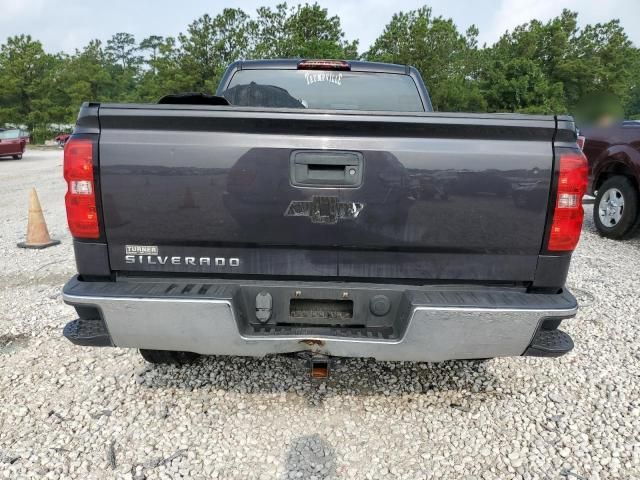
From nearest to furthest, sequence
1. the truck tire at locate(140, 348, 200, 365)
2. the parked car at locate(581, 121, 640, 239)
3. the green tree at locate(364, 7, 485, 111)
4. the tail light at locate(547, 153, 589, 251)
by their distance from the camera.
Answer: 1. the tail light at locate(547, 153, 589, 251)
2. the truck tire at locate(140, 348, 200, 365)
3. the parked car at locate(581, 121, 640, 239)
4. the green tree at locate(364, 7, 485, 111)

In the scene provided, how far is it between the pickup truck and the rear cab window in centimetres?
160

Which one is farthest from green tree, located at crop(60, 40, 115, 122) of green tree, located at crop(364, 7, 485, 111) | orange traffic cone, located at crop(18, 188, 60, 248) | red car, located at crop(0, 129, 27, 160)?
orange traffic cone, located at crop(18, 188, 60, 248)

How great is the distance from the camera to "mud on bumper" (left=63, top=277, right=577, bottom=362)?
2.00 m

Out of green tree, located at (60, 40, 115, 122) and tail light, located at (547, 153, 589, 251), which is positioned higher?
green tree, located at (60, 40, 115, 122)

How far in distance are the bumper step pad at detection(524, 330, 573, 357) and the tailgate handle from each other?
117 centimetres

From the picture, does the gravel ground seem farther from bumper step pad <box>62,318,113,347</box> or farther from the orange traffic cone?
the orange traffic cone

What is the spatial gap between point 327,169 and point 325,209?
0.19 meters

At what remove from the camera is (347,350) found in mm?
2068

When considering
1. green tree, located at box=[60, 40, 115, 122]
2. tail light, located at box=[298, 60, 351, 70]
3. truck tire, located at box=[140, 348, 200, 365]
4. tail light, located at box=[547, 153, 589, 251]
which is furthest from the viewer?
green tree, located at box=[60, 40, 115, 122]

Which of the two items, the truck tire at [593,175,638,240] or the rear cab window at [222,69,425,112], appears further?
the truck tire at [593,175,638,240]

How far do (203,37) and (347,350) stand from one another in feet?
158

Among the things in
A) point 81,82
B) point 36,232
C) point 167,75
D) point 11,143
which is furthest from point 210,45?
point 36,232

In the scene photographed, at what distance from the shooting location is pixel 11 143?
20.9 m

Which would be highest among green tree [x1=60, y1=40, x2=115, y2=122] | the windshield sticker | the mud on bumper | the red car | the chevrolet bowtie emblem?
green tree [x1=60, y1=40, x2=115, y2=122]
